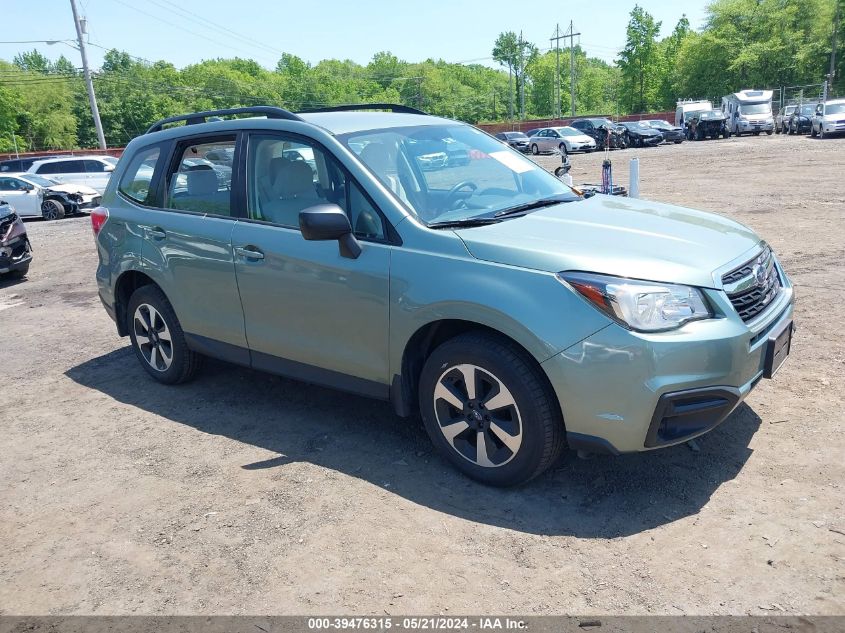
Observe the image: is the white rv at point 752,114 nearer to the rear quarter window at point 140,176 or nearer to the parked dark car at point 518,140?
the parked dark car at point 518,140

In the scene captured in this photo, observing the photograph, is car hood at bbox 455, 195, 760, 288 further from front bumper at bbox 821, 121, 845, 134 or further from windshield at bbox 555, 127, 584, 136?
windshield at bbox 555, 127, 584, 136

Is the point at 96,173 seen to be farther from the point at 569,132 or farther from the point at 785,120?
the point at 785,120

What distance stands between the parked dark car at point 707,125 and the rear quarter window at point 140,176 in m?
40.1

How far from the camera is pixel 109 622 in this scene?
2850 mm

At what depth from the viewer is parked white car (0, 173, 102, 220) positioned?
1872 centimetres

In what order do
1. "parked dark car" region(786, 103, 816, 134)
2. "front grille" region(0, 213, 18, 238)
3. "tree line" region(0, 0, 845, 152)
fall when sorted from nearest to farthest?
"front grille" region(0, 213, 18, 238) → "parked dark car" region(786, 103, 816, 134) → "tree line" region(0, 0, 845, 152)

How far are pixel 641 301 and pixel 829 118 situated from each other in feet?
118

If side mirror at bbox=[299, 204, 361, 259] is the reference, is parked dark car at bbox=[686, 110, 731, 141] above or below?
below

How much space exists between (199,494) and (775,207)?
11.7 m

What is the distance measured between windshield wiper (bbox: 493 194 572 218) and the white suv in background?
20.4m

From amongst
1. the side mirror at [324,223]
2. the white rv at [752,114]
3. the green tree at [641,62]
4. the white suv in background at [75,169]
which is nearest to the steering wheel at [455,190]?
the side mirror at [324,223]

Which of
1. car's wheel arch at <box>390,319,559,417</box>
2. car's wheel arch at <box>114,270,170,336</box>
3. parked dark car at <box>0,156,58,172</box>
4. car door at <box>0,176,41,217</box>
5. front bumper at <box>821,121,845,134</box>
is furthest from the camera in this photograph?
front bumper at <box>821,121,845,134</box>

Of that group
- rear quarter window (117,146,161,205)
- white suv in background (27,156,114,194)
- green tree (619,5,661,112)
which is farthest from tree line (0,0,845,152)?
rear quarter window (117,146,161,205)

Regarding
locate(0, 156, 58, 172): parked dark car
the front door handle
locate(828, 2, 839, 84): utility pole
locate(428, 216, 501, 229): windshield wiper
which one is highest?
locate(828, 2, 839, 84): utility pole
